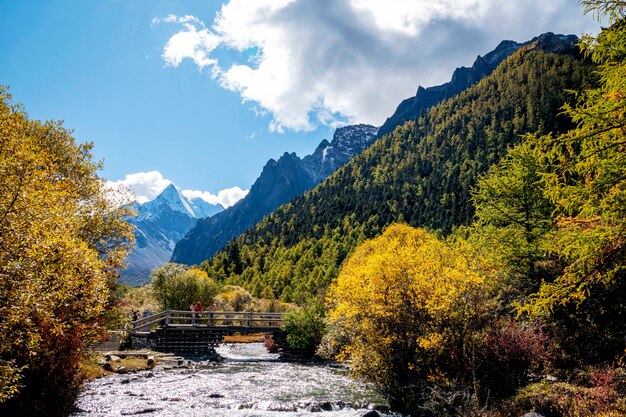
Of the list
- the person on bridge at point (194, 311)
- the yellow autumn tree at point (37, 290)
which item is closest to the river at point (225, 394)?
the yellow autumn tree at point (37, 290)

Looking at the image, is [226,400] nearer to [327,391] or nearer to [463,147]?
[327,391]

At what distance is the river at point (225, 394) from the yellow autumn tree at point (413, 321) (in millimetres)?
2154

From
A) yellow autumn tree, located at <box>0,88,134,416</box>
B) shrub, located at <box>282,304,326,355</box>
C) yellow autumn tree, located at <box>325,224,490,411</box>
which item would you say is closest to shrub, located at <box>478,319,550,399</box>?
yellow autumn tree, located at <box>325,224,490,411</box>

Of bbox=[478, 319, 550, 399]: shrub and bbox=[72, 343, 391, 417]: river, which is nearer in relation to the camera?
bbox=[478, 319, 550, 399]: shrub

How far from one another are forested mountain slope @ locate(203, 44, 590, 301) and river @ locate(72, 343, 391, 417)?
59532 millimetres

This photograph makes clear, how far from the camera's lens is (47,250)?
940cm

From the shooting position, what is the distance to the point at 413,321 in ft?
46.4

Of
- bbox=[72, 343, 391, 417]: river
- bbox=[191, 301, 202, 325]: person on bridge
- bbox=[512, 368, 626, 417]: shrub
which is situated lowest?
bbox=[72, 343, 391, 417]: river

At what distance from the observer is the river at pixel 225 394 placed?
15.2 m

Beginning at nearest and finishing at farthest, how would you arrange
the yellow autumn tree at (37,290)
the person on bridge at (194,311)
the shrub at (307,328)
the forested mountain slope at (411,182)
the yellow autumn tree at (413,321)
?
the yellow autumn tree at (37,290) < the yellow autumn tree at (413,321) < the shrub at (307,328) < the person on bridge at (194,311) < the forested mountain slope at (411,182)

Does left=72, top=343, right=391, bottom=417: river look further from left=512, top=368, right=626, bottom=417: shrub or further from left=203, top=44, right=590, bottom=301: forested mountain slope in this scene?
left=203, top=44, right=590, bottom=301: forested mountain slope

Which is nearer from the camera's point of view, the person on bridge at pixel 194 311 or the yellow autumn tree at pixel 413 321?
the yellow autumn tree at pixel 413 321

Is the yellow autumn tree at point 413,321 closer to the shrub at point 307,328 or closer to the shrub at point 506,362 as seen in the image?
the shrub at point 506,362

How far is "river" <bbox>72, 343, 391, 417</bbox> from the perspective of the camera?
1520 cm
